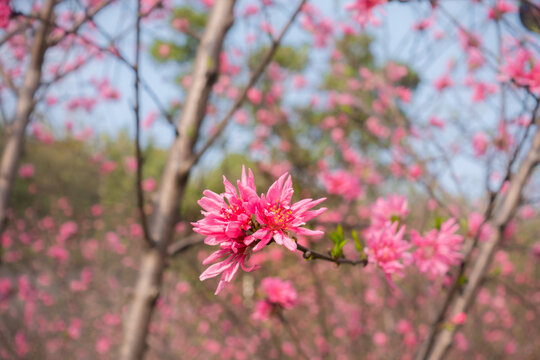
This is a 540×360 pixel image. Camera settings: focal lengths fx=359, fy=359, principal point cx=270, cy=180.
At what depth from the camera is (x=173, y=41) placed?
17781 mm

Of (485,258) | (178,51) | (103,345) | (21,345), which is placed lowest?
(103,345)

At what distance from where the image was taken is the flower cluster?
90 cm

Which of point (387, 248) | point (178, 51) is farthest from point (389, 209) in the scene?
point (178, 51)

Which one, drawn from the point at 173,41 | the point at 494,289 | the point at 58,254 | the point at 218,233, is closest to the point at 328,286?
the point at 494,289

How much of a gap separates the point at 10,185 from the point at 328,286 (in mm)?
6266

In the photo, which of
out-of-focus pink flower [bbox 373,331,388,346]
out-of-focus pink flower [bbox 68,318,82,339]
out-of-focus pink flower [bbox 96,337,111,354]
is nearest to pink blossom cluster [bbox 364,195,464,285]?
out-of-focus pink flower [bbox 373,331,388,346]

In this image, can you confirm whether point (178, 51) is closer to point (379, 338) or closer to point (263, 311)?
point (379, 338)

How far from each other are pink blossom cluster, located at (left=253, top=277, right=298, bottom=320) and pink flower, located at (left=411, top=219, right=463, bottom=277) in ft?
1.98

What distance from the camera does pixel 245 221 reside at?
0.92m

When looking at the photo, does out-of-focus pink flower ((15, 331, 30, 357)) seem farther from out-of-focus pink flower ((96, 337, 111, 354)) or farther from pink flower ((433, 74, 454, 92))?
pink flower ((433, 74, 454, 92))

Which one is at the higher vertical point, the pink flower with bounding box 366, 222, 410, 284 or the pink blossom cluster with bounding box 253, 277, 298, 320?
the pink flower with bounding box 366, 222, 410, 284

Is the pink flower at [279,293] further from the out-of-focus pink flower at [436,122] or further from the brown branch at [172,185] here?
the out-of-focus pink flower at [436,122]

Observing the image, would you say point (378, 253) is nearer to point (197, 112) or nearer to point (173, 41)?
point (197, 112)

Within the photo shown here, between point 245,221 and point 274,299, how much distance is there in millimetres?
899
